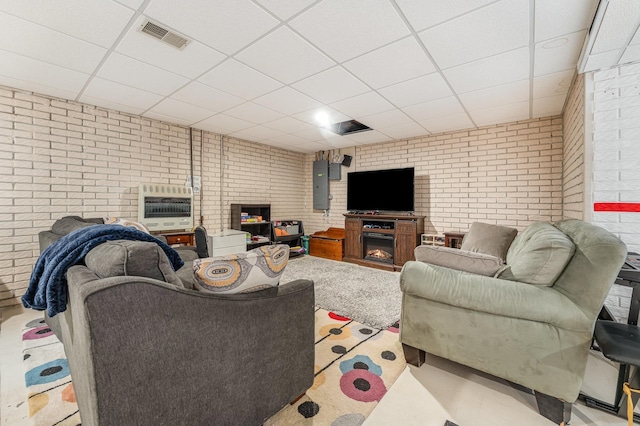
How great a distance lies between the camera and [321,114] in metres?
3.89

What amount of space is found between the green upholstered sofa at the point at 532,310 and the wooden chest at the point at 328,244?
3.72 m

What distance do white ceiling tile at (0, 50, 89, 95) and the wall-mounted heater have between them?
4.59 ft

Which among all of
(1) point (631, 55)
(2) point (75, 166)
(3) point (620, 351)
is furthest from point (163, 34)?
(1) point (631, 55)

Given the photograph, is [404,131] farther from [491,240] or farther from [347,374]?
[347,374]

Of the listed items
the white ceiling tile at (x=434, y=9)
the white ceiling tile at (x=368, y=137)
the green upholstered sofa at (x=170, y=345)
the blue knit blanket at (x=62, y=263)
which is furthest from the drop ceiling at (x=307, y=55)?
the green upholstered sofa at (x=170, y=345)

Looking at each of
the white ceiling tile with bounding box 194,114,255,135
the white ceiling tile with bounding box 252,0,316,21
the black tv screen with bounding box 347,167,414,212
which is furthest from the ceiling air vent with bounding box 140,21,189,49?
the black tv screen with bounding box 347,167,414,212

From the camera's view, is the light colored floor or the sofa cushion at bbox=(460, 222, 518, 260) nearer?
the light colored floor

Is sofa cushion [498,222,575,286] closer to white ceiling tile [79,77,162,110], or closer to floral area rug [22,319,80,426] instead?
floral area rug [22,319,80,426]

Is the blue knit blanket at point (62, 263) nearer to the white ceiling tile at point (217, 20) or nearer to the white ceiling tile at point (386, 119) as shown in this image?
the white ceiling tile at point (217, 20)

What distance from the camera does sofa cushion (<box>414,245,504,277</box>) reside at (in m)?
1.79

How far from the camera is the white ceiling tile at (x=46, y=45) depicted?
1985mm

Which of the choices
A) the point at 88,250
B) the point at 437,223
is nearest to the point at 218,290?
the point at 88,250

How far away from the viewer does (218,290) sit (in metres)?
1.24

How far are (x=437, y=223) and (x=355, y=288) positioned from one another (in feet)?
7.35
